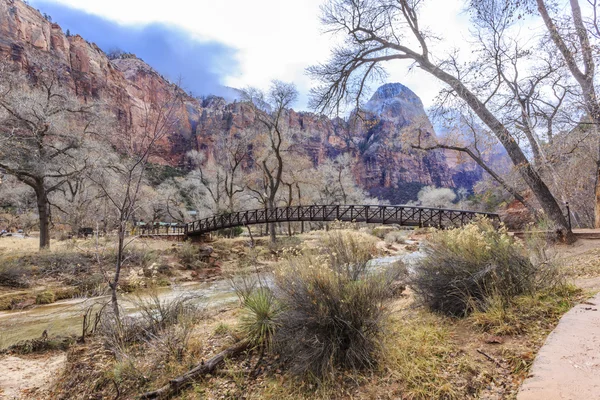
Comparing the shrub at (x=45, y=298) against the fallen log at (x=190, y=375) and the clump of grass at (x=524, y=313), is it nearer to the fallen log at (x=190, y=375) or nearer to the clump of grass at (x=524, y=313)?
the fallen log at (x=190, y=375)

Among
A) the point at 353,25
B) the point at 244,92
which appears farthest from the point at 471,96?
the point at 244,92

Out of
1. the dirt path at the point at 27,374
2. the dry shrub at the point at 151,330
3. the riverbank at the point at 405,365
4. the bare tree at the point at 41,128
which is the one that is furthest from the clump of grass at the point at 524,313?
the bare tree at the point at 41,128

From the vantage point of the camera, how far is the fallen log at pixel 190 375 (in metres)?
2.99

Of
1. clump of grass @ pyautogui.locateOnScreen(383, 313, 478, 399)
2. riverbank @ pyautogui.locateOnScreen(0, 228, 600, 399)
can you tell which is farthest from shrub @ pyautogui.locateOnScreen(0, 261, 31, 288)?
clump of grass @ pyautogui.locateOnScreen(383, 313, 478, 399)

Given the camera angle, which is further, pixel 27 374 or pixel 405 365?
pixel 27 374

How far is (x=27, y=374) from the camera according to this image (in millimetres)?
4508

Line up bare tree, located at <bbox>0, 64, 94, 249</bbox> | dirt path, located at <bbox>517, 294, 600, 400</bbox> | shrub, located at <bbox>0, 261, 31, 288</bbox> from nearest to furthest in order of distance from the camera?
dirt path, located at <bbox>517, 294, 600, 400</bbox>, shrub, located at <bbox>0, 261, 31, 288</bbox>, bare tree, located at <bbox>0, 64, 94, 249</bbox>

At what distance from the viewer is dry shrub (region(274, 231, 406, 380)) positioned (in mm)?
2844

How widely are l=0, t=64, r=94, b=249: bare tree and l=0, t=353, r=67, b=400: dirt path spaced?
1030cm

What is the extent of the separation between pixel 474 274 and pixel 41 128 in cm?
1746

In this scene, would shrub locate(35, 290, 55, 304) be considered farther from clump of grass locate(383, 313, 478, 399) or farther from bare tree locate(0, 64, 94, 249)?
clump of grass locate(383, 313, 478, 399)

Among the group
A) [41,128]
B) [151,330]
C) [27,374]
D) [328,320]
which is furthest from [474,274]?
[41,128]

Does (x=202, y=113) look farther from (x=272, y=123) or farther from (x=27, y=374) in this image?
(x=27, y=374)

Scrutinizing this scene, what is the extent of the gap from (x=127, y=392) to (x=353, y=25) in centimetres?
1053
